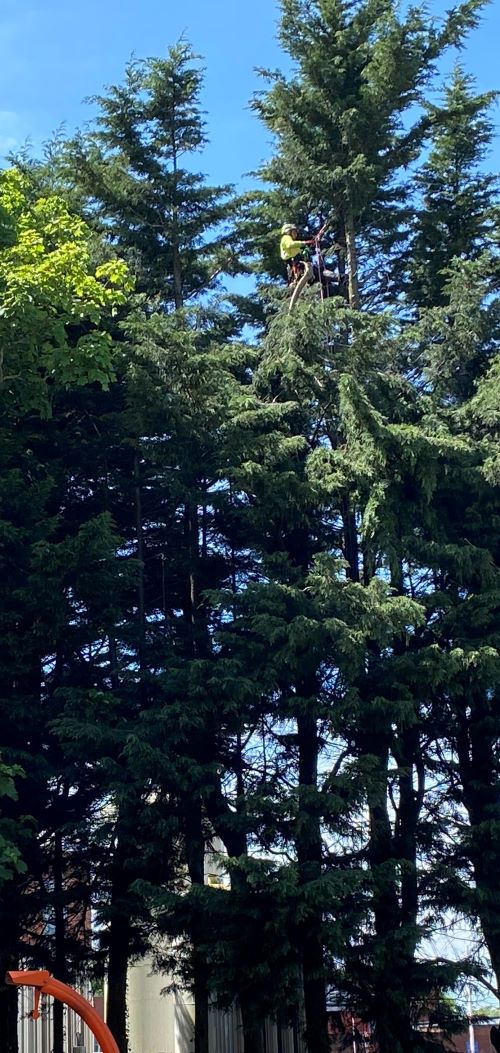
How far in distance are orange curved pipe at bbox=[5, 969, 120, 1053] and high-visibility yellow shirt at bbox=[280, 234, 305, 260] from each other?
42.3 ft

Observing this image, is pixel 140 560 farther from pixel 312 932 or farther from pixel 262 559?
pixel 312 932

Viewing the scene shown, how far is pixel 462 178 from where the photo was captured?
23.9 metres

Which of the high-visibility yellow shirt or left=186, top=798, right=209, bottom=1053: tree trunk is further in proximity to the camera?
the high-visibility yellow shirt

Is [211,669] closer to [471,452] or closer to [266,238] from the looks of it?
[471,452]

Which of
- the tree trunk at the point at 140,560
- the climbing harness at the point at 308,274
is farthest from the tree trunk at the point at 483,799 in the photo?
the climbing harness at the point at 308,274

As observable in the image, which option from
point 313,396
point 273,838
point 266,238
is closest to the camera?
point 273,838

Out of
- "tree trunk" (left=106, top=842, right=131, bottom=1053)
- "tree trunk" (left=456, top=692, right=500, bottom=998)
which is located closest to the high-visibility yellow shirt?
"tree trunk" (left=456, top=692, right=500, bottom=998)

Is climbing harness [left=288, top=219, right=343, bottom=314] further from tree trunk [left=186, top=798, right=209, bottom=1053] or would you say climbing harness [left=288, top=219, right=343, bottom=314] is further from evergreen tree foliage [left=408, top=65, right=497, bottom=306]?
tree trunk [left=186, top=798, right=209, bottom=1053]

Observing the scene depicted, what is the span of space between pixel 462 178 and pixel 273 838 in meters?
13.2

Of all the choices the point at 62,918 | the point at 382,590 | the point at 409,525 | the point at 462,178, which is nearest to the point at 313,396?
the point at 409,525

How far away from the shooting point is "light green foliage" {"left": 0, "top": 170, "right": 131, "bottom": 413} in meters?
17.8

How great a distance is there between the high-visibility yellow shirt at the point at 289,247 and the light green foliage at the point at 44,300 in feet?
10.6

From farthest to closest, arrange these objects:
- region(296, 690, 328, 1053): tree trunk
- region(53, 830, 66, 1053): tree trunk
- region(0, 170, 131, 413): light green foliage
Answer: region(53, 830, 66, 1053): tree trunk < region(0, 170, 131, 413): light green foliage < region(296, 690, 328, 1053): tree trunk

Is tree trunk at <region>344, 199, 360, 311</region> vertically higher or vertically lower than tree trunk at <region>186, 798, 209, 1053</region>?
higher
